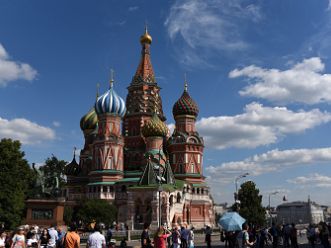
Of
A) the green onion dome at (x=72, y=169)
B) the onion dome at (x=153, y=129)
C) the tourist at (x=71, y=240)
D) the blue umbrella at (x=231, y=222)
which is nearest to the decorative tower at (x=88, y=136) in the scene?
the green onion dome at (x=72, y=169)

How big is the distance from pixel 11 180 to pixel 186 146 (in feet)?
106

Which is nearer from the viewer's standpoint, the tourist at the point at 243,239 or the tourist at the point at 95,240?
the tourist at the point at 95,240

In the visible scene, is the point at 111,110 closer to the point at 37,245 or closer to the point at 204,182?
the point at 204,182

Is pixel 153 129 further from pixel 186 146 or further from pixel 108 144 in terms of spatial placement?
pixel 108 144

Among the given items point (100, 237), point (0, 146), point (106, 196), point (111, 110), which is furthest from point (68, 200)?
point (100, 237)

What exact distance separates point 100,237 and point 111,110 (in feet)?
174

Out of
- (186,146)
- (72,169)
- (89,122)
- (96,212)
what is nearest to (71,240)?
(96,212)

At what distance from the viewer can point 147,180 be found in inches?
1988

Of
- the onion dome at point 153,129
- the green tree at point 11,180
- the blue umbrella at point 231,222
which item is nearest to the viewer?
the blue umbrella at point 231,222

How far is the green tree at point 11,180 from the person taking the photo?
36125 millimetres

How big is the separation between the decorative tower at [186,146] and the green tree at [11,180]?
29.3 meters

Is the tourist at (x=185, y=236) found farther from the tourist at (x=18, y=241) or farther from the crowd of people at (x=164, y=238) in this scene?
the tourist at (x=18, y=241)

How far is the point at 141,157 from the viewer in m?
66.0

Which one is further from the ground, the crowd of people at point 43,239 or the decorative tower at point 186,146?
the decorative tower at point 186,146
